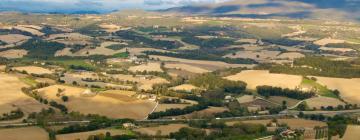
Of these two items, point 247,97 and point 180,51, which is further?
point 180,51

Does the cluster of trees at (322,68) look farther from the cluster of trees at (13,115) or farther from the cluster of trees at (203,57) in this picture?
the cluster of trees at (13,115)

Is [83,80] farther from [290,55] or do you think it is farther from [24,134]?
[290,55]

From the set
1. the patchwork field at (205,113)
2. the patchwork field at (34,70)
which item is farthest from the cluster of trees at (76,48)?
the patchwork field at (205,113)

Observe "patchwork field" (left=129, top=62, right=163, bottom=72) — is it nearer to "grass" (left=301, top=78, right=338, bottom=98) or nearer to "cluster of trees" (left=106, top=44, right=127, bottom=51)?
"cluster of trees" (left=106, top=44, right=127, bottom=51)

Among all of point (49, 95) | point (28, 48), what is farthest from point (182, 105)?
point (28, 48)

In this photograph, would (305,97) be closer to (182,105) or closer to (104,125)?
(182,105)

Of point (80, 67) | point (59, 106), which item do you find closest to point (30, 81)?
point (59, 106)
